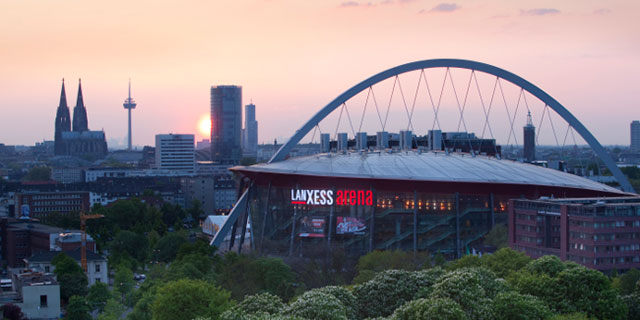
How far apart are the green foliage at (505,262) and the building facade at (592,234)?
6.68 metres

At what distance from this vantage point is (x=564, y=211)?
78062 millimetres

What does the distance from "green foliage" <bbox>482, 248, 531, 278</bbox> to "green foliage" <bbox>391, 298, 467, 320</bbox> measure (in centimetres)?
2359

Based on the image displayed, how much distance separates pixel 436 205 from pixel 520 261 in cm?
2955

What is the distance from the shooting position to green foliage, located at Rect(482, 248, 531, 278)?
68244 millimetres

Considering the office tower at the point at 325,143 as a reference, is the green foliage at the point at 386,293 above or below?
below

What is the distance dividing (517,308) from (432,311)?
18.2 feet

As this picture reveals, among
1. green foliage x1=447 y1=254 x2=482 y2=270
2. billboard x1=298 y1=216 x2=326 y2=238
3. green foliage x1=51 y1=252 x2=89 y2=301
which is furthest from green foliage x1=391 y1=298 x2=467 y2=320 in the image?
billboard x1=298 y1=216 x2=326 y2=238

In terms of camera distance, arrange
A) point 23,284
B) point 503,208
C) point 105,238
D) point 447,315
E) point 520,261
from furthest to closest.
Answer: point 105,238, point 503,208, point 23,284, point 520,261, point 447,315

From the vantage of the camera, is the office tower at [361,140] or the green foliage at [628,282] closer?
the green foliage at [628,282]

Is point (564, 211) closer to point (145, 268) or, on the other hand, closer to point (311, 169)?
point (311, 169)

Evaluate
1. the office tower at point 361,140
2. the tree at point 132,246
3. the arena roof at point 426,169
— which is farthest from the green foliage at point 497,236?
the tree at point 132,246

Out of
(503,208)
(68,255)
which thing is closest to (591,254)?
(503,208)

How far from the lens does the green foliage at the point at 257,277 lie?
3029 inches

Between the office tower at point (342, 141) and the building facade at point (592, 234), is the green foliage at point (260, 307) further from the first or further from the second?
the office tower at point (342, 141)
